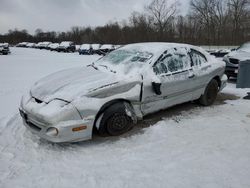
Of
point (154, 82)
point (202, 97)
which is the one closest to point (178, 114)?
point (202, 97)

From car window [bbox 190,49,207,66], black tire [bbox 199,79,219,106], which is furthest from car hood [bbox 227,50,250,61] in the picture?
car window [bbox 190,49,207,66]

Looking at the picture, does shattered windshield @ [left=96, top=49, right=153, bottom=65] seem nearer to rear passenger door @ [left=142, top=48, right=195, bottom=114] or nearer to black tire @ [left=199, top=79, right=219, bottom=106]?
rear passenger door @ [left=142, top=48, right=195, bottom=114]

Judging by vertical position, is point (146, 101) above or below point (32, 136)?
above

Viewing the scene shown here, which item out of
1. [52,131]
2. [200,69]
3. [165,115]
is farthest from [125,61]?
[52,131]

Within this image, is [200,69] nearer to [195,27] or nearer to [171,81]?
[171,81]

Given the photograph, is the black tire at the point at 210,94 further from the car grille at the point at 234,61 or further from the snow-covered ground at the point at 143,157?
the car grille at the point at 234,61

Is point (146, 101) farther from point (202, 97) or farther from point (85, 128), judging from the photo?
point (202, 97)

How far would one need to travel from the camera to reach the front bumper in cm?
390

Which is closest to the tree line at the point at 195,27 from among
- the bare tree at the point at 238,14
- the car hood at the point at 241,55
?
the bare tree at the point at 238,14

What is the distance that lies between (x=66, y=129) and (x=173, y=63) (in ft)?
8.36

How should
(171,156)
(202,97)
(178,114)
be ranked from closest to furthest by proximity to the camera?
(171,156)
(178,114)
(202,97)

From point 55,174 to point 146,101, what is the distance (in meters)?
2.08

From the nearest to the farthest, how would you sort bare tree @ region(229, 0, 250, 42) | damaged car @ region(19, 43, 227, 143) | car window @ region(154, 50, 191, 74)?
1. damaged car @ region(19, 43, 227, 143)
2. car window @ region(154, 50, 191, 74)
3. bare tree @ region(229, 0, 250, 42)

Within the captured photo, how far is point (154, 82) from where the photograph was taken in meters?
4.83
